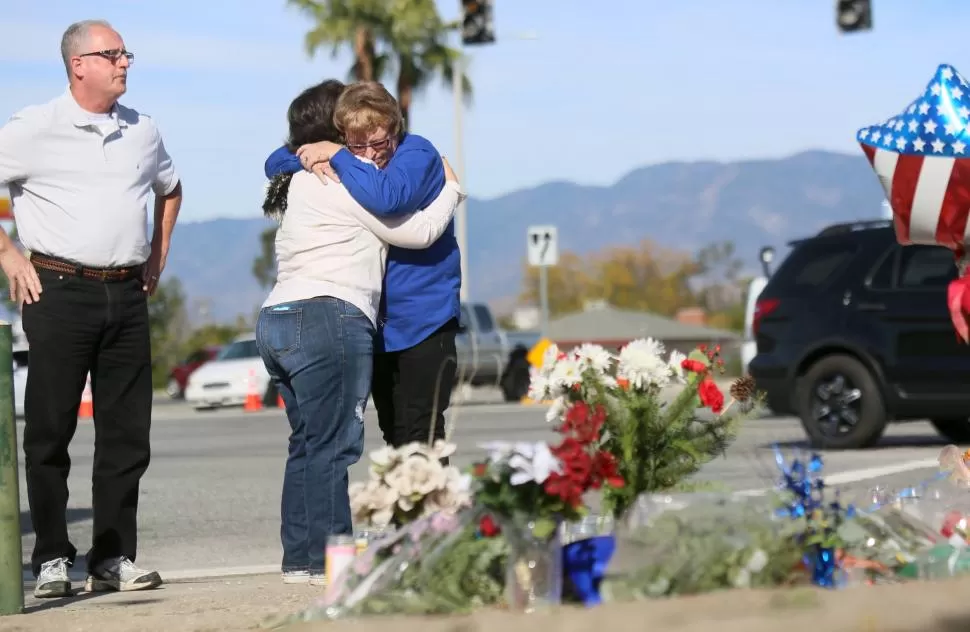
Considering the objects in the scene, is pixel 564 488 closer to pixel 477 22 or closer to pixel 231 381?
pixel 477 22

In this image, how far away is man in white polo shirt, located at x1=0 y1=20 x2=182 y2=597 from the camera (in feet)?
21.0

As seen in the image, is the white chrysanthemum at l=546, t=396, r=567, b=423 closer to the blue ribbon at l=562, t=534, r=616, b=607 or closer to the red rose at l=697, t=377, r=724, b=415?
the red rose at l=697, t=377, r=724, b=415

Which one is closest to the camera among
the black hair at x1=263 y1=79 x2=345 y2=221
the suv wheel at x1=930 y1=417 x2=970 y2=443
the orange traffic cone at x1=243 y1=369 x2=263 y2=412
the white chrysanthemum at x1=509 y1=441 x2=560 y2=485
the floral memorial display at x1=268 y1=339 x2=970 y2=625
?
the white chrysanthemum at x1=509 y1=441 x2=560 y2=485

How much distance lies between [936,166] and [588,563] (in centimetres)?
241

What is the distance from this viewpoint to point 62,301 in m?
6.41

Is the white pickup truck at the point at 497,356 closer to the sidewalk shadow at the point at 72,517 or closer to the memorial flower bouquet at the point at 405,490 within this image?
the sidewalk shadow at the point at 72,517

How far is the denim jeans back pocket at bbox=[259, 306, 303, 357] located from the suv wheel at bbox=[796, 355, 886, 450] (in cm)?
822

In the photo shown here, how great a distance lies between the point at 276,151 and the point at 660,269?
14242 centimetres

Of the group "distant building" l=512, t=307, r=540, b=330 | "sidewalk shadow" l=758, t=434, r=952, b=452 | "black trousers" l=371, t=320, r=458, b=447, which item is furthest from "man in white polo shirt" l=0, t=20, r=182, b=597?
"distant building" l=512, t=307, r=540, b=330

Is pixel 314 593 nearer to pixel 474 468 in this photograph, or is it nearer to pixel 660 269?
pixel 474 468

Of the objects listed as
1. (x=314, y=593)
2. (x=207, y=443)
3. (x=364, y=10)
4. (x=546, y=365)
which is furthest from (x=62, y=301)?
(x=364, y=10)

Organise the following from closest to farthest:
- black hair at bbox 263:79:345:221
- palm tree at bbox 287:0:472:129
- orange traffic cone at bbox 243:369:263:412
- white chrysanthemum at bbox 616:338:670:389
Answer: white chrysanthemum at bbox 616:338:670:389 < black hair at bbox 263:79:345:221 < orange traffic cone at bbox 243:369:263:412 < palm tree at bbox 287:0:472:129

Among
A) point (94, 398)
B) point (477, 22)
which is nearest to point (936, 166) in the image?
point (94, 398)

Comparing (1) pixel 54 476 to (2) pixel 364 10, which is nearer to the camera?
(1) pixel 54 476
